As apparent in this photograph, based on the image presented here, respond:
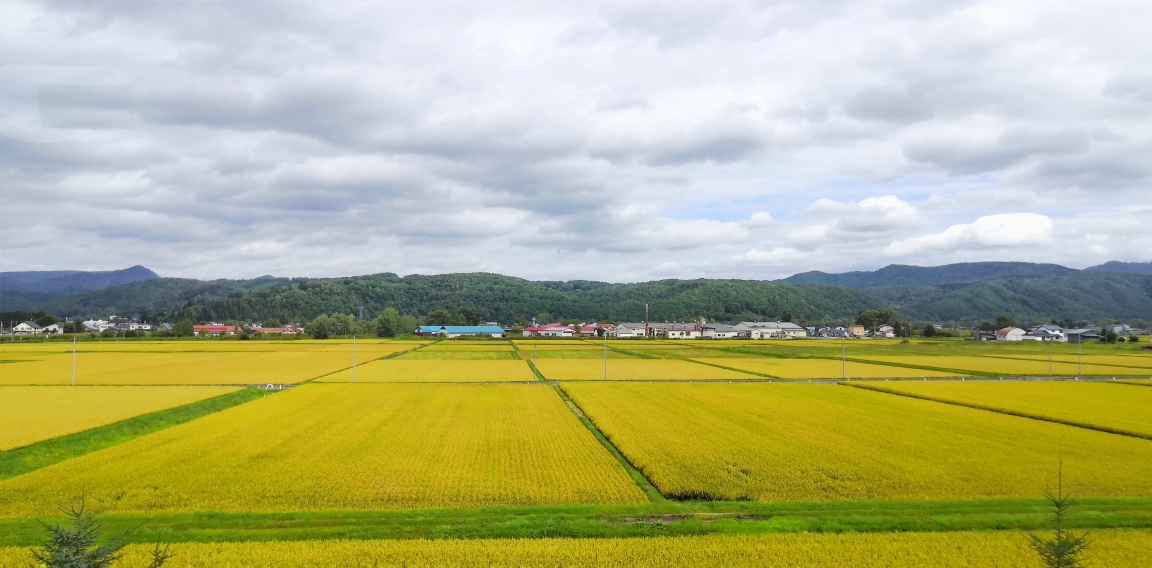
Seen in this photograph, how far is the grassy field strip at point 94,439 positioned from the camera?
740 inches

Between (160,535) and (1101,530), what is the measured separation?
1811 cm

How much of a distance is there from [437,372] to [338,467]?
110 ft

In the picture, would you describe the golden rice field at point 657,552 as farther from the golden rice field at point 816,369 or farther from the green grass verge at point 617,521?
the golden rice field at point 816,369

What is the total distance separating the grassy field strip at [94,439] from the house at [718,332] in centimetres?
11637

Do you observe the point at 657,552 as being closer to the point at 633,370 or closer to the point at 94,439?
the point at 94,439

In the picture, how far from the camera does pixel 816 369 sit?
54625 millimetres

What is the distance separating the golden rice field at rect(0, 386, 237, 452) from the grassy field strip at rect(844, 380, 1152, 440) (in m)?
37.4

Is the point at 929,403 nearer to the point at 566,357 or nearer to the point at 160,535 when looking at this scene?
the point at 160,535

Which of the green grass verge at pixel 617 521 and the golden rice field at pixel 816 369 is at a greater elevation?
the green grass verge at pixel 617 521

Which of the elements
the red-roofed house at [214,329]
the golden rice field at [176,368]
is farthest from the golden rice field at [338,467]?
the red-roofed house at [214,329]

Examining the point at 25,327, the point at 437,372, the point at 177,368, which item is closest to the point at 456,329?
the point at 177,368

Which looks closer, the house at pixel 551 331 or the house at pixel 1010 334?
the house at pixel 1010 334

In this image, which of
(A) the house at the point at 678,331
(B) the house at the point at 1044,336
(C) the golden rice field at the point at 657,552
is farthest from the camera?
(A) the house at the point at 678,331

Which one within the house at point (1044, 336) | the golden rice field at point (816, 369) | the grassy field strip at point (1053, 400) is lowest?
the house at point (1044, 336)
